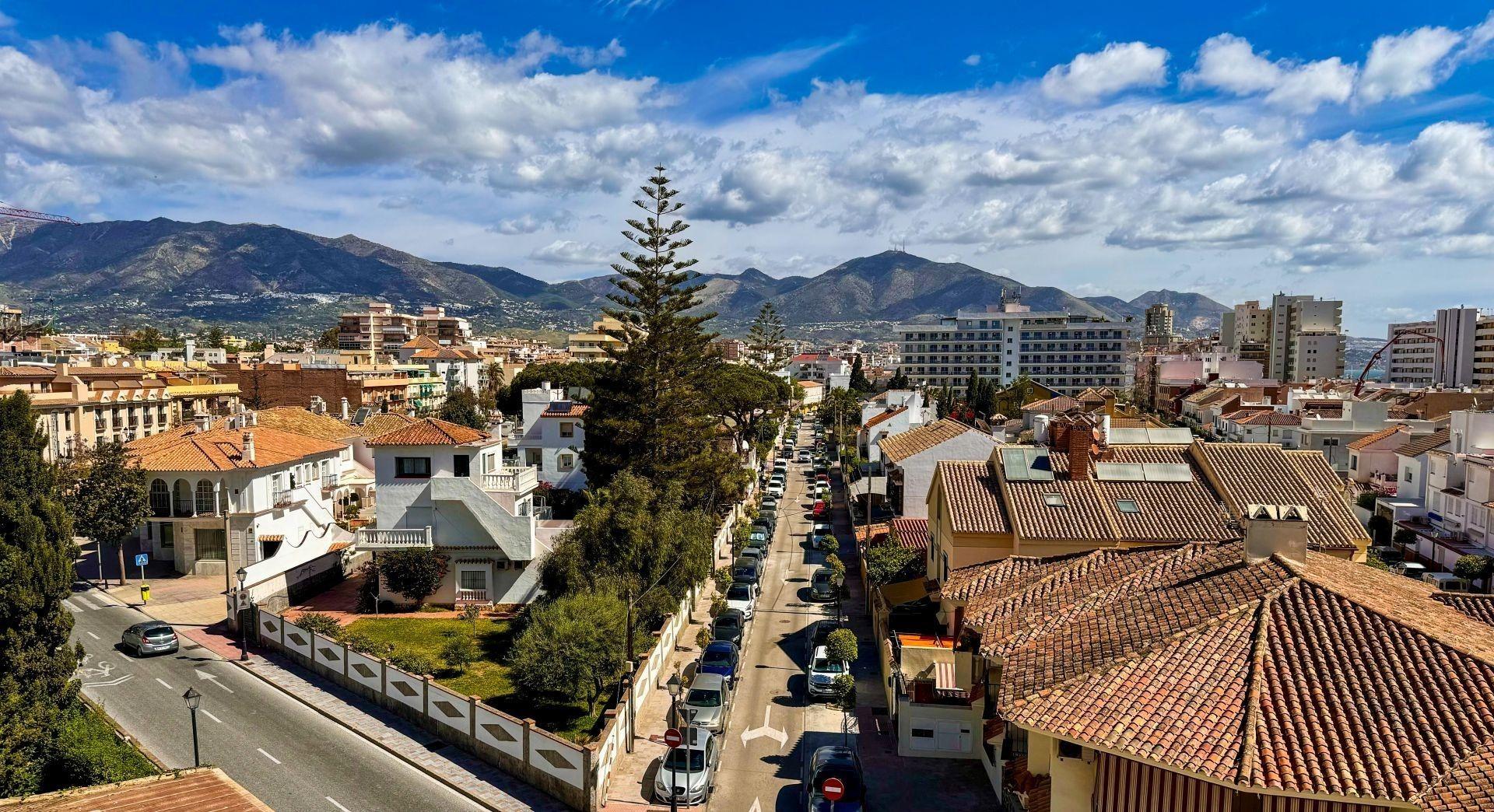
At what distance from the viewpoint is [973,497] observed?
2328 centimetres

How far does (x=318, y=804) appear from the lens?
15.8 metres

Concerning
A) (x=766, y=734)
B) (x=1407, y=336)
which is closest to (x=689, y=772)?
(x=766, y=734)

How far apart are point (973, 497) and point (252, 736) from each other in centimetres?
1750

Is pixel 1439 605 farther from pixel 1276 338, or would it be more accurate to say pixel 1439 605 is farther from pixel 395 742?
pixel 1276 338

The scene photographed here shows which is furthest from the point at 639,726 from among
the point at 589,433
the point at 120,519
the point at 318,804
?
the point at 120,519

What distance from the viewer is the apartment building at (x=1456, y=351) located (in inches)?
4434

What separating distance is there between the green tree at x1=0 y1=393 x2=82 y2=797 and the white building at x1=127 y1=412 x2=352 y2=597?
11.5m

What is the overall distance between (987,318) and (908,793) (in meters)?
114

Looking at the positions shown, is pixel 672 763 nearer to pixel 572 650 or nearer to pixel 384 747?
pixel 572 650

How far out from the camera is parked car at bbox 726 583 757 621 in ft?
90.8

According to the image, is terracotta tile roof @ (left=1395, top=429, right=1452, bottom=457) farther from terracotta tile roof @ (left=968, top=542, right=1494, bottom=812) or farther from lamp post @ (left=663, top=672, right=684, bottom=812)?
lamp post @ (left=663, top=672, right=684, bottom=812)

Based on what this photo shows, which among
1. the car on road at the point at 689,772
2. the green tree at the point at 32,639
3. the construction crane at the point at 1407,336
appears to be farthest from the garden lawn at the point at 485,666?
the construction crane at the point at 1407,336

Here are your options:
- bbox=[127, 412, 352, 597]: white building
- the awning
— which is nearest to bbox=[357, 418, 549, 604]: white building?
bbox=[127, 412, 352, 597]: white building

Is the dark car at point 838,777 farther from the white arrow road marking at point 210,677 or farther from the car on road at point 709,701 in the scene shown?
the white arrow road marking at point 210,677
